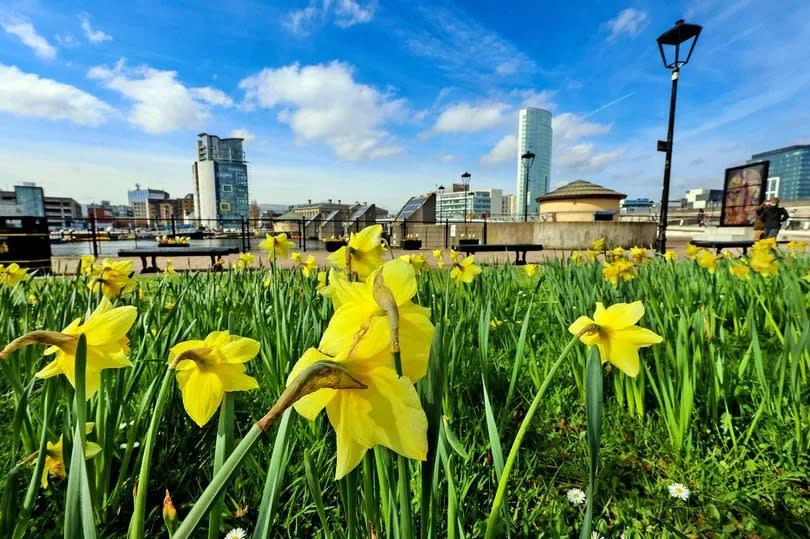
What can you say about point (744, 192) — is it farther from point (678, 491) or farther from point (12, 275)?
point (12, 275)

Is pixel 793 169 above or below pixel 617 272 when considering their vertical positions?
above

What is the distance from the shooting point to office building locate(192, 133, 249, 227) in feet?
331

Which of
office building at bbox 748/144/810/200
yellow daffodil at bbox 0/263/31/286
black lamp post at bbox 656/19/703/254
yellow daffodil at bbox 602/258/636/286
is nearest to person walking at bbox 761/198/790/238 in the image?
black lamp post at bbox 656/19/703/254

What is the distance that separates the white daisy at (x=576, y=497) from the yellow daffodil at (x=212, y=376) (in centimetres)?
97

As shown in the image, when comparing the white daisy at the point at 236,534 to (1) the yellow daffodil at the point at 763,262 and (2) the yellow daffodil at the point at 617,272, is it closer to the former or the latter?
(2) the yellow daffodil at the point at 617,272

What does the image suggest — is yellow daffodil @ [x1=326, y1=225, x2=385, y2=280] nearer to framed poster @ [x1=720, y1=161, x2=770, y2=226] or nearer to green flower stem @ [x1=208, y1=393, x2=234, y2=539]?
green flower stem @ [x1=208, y1=393, x2=234, y2=539]

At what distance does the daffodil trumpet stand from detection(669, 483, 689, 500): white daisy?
3.99 ft

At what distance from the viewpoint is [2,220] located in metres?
6.31

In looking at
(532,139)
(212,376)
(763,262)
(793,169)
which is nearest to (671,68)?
(763,262)

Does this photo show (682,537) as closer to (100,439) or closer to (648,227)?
(100,439)

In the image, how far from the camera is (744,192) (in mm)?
13148

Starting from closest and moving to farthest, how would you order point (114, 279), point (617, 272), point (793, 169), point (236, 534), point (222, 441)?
1. point (222, 441)
2. point (236, 534)
3. point (114, 279)
4. point (617, 272)
5. point (793, 169)

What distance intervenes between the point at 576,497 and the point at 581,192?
20683 millimetres

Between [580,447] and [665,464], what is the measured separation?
255 mm
